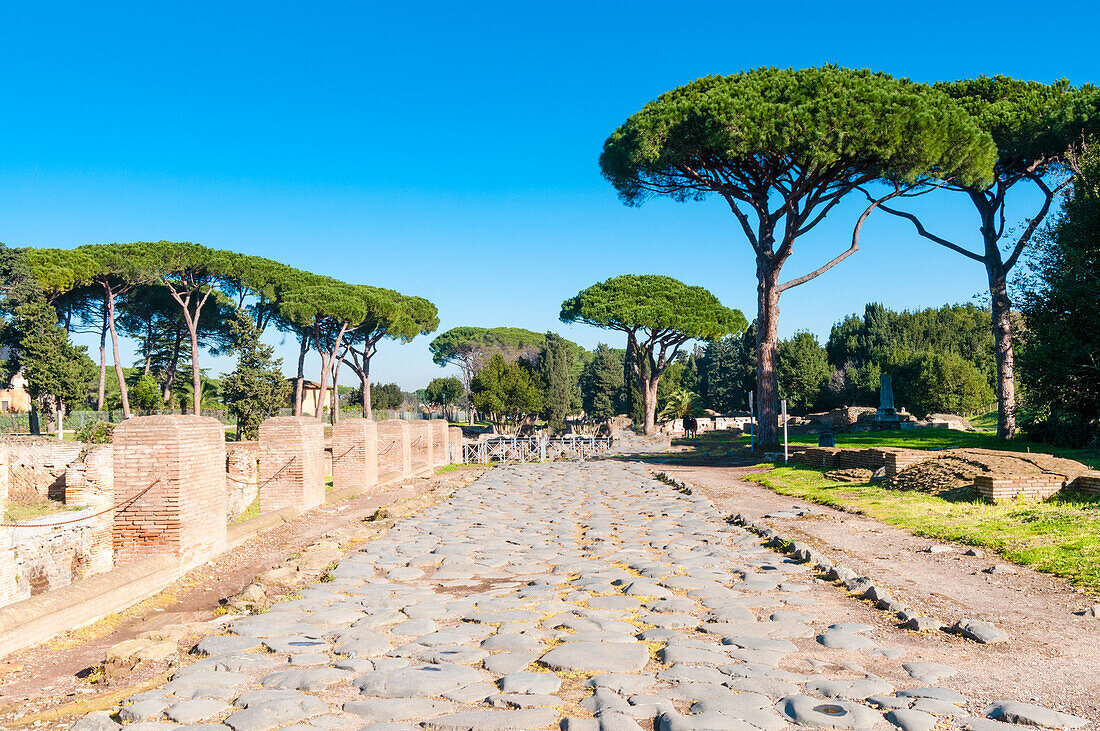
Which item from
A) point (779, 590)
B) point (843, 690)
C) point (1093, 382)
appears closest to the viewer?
point (843, 690)

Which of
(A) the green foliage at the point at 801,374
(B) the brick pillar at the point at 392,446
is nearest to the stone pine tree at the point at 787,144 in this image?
(B) the brick pillar at the point at 392,446

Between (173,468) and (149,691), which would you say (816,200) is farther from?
(149,691)

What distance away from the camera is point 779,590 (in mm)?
4816

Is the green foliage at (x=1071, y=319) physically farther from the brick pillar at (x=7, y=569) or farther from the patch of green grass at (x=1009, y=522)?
the brick pillar at (x=7, y=569)

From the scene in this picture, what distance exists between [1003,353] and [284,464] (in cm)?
2094

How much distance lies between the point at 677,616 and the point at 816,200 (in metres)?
17.2

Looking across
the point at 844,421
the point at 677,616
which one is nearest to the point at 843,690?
the point at 677,616

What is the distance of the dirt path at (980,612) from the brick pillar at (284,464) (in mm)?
6100

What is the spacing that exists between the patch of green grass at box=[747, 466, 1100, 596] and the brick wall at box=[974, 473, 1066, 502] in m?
0.12

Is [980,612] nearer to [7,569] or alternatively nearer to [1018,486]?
[1018,486]

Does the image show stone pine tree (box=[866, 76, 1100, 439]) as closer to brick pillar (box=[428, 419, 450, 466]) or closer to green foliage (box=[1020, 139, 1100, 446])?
green foliage (box=[1020, 139, 1100, 446])

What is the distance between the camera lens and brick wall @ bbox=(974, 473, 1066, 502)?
8625 mm

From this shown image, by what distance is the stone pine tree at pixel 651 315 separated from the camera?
118ft

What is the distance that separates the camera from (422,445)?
A: 17000mm
